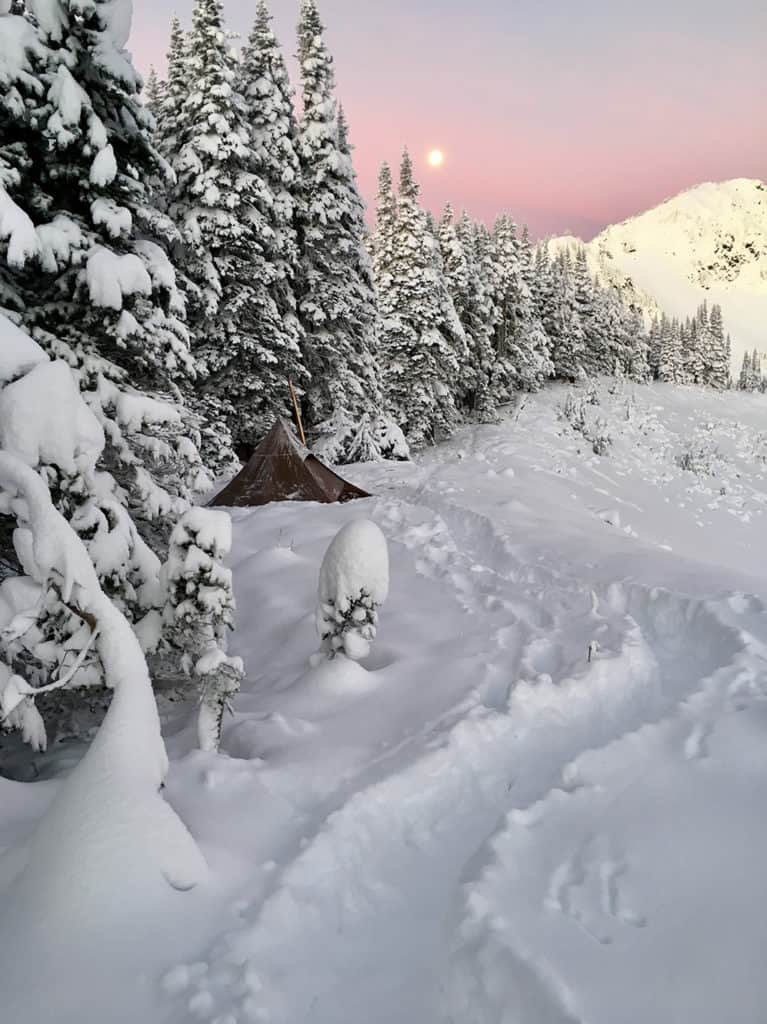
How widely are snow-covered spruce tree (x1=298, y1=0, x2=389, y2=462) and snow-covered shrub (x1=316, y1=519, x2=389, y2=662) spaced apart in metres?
12.0

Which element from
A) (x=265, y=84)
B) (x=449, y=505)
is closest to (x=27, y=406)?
(x=449, y=505)

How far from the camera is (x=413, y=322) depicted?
2427cm

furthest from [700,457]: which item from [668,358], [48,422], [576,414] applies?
[668,358]

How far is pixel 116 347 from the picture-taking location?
6.25 meters

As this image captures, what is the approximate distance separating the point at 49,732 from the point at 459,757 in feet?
11.3

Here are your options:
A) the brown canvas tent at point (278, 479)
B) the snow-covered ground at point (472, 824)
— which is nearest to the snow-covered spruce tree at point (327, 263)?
the brown canvas tent at point (278, 479)

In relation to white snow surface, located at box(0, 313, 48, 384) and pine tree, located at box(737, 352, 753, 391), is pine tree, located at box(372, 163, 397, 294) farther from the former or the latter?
pine tree, located at box(737, 352, 753, 391)

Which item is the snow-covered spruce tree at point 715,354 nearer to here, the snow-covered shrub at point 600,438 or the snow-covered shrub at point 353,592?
the snow-covered shrub at point 600,438

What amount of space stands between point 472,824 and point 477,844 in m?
0.17

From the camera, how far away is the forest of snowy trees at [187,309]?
4.32 m

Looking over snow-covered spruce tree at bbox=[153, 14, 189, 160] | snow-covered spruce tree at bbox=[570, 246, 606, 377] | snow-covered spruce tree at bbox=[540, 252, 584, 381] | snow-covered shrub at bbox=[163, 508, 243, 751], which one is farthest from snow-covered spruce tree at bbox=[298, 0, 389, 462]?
snow-covered spruce tree at bbox=[570, 246, 606, 377]

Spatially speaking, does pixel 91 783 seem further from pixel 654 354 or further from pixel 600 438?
pixel 654 354

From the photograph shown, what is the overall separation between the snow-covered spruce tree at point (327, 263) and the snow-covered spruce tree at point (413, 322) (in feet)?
19.3

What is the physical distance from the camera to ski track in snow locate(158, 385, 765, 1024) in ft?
8.27
